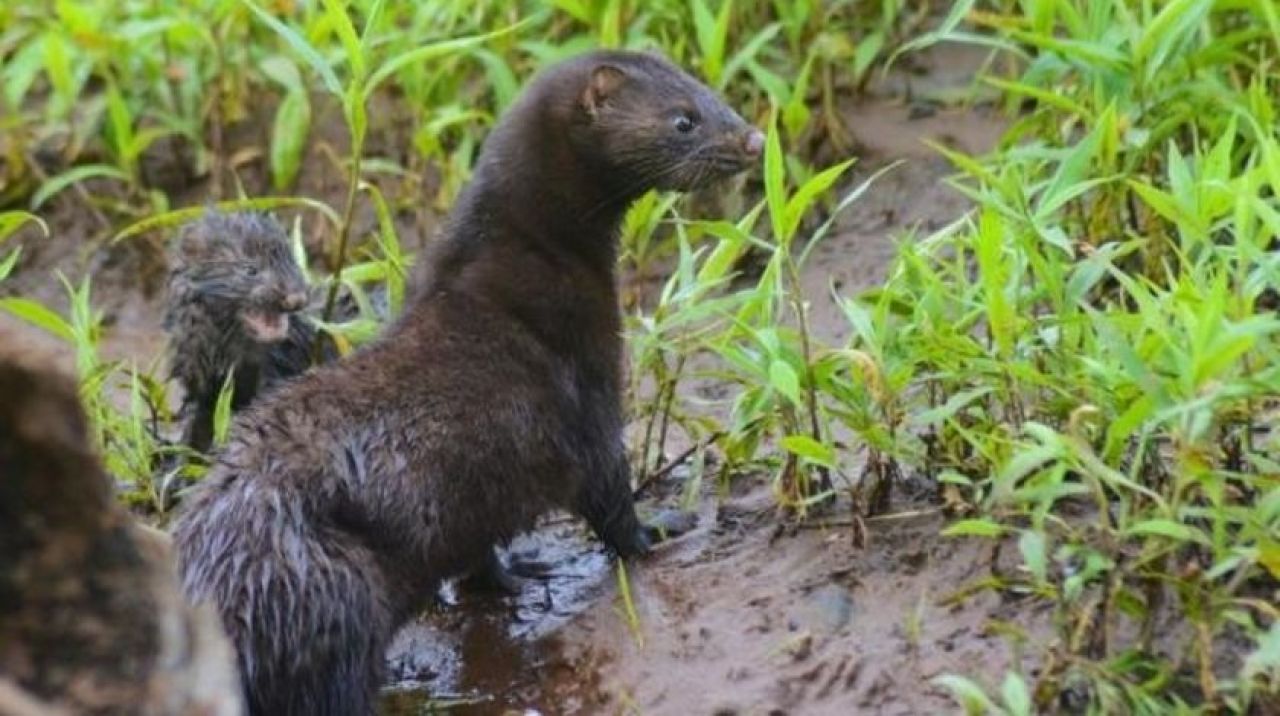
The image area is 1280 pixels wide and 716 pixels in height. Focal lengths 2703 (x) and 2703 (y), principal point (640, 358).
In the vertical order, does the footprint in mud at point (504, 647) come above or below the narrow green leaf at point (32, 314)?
below

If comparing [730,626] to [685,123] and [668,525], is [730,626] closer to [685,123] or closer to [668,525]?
[668,525]

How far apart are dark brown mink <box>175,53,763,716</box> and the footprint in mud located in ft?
0.73

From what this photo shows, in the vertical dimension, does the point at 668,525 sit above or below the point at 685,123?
below

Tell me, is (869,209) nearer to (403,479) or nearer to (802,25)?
(802,25)

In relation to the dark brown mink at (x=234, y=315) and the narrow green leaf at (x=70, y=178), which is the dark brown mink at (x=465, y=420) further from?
the narrow green leaf at (x=70, y=178)

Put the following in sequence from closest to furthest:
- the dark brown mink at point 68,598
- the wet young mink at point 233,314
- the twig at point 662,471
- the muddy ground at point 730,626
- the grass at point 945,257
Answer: the dark brown mink at point 68,598, the grass at point 945,257, the muddy ground at point 730,626, the twig at point 662,471, the wet young mink at point 233,314

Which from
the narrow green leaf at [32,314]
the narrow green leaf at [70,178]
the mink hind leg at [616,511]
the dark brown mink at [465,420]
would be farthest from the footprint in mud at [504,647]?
the narrow green leaf at [70,178]

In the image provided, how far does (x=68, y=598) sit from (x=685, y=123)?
3.06 meters

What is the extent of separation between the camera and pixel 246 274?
25.1 feet

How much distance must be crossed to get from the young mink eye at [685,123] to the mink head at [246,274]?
126 cm

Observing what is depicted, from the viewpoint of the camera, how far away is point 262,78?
9562 millimetres

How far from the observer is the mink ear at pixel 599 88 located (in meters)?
6.93

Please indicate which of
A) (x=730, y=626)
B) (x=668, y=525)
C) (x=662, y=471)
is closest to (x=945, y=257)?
(x=662, y=471)

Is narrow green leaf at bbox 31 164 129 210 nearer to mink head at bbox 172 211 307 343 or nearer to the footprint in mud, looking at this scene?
mink head at bbox 172 211 307 343
